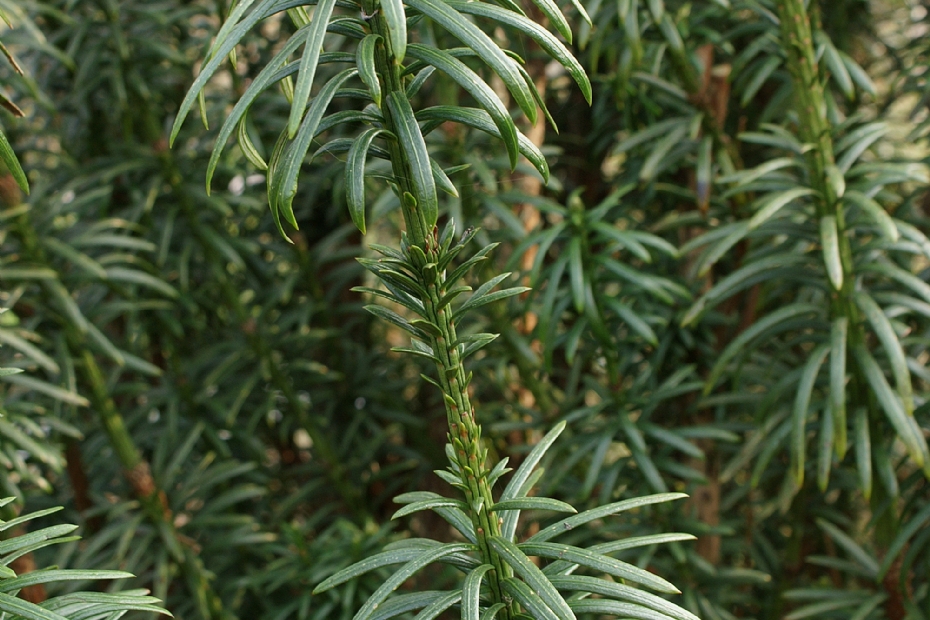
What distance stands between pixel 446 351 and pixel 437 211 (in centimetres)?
10

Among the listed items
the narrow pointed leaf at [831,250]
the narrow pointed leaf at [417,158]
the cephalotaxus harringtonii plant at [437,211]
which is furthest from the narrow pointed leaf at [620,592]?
the narrow pointed leaf at [831,250]

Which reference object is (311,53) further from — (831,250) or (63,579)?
(831,250)

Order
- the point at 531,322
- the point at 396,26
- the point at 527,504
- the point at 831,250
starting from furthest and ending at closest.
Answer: the point at 531,322
the point at 831,250
the point at 527,504
the point at 396,26

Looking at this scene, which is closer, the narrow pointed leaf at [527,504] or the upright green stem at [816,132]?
the narrow pointed leaf at [527,504]

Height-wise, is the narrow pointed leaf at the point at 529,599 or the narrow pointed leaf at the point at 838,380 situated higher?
the narrow pointed leaf at the point at 529,599

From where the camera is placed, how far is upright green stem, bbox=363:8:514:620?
1.66 ft

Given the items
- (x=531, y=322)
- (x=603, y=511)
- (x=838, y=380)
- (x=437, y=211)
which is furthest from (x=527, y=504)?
(x=531, y=322)

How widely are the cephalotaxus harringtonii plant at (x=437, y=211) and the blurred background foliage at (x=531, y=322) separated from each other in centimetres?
46

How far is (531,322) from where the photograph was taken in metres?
1.31

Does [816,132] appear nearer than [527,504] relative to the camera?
No

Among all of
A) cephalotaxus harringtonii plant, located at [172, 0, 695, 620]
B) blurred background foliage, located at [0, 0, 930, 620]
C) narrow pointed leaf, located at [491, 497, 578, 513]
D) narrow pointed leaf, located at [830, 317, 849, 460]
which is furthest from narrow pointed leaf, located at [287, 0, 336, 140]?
narrow pointed leaf, located at [830, 317, 849, 460]

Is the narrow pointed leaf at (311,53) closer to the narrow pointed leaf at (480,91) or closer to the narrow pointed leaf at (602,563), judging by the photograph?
the narrow pointed leaf at (480,91)

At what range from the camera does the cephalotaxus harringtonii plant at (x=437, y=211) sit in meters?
0.47

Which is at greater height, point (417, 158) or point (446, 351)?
point (417, 158)
